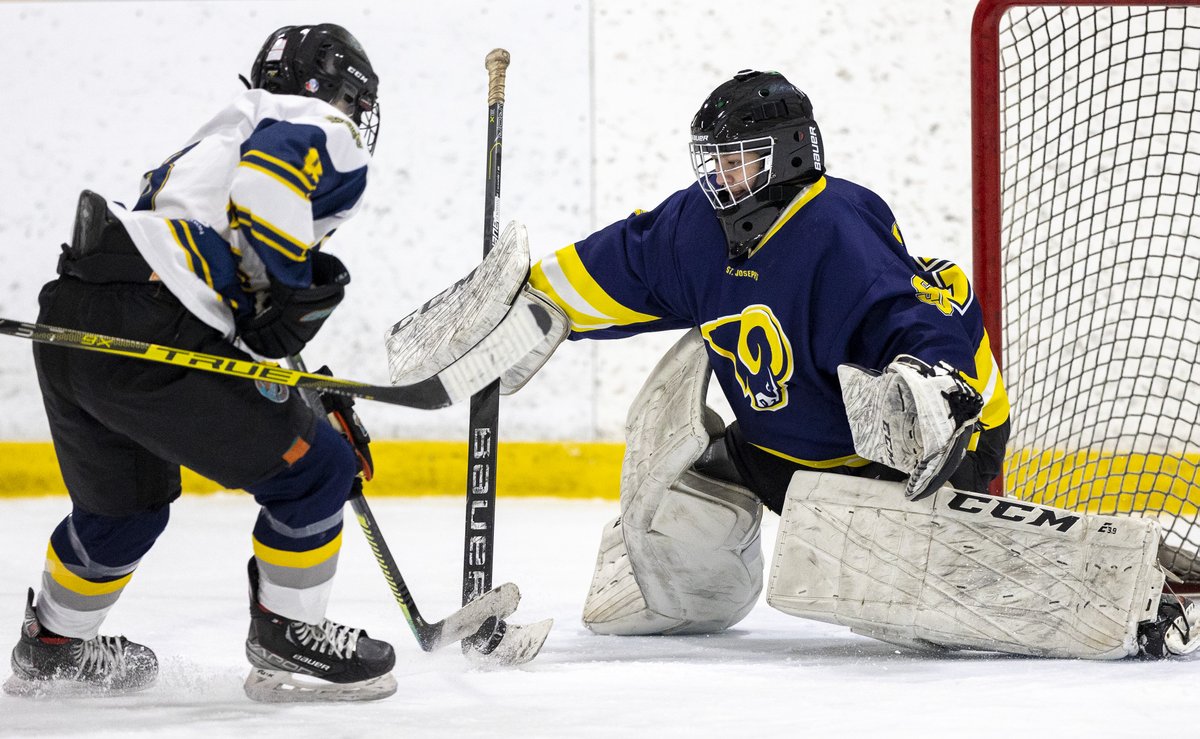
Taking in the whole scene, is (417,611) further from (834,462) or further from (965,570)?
(965,570)

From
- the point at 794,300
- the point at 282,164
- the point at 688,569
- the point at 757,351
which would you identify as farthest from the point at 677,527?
the point at 282,164

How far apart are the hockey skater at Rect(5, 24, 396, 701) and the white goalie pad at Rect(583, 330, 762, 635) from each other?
0.59 meters

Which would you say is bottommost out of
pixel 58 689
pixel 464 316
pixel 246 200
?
pixel 58 689

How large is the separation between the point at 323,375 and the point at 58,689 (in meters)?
0.59

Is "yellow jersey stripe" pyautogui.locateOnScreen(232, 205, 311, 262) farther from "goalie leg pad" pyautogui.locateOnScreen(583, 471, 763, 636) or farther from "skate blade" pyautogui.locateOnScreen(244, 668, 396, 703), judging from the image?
"goalie leg pad" pyautogui.locateOnScreen(583, 471, 763, 636)

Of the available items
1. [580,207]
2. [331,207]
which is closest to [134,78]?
[580,207]

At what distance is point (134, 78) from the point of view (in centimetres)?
386

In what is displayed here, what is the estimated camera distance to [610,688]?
1.79 m

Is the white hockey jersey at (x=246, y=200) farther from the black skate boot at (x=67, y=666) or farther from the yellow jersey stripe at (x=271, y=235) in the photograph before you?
the black skate boot at (x=67, y=666)

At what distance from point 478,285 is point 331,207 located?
1.86 ft

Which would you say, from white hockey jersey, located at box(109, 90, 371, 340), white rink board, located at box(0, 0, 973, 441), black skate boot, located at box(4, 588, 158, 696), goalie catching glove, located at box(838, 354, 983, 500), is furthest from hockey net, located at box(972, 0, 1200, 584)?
black skate boot, located at box(4, 588, 158, 696)

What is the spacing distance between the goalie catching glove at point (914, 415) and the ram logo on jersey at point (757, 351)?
16 cm

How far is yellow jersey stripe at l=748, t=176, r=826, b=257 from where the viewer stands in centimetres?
211

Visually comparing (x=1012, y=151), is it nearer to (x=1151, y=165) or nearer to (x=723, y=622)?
(x=1151, y=165)
